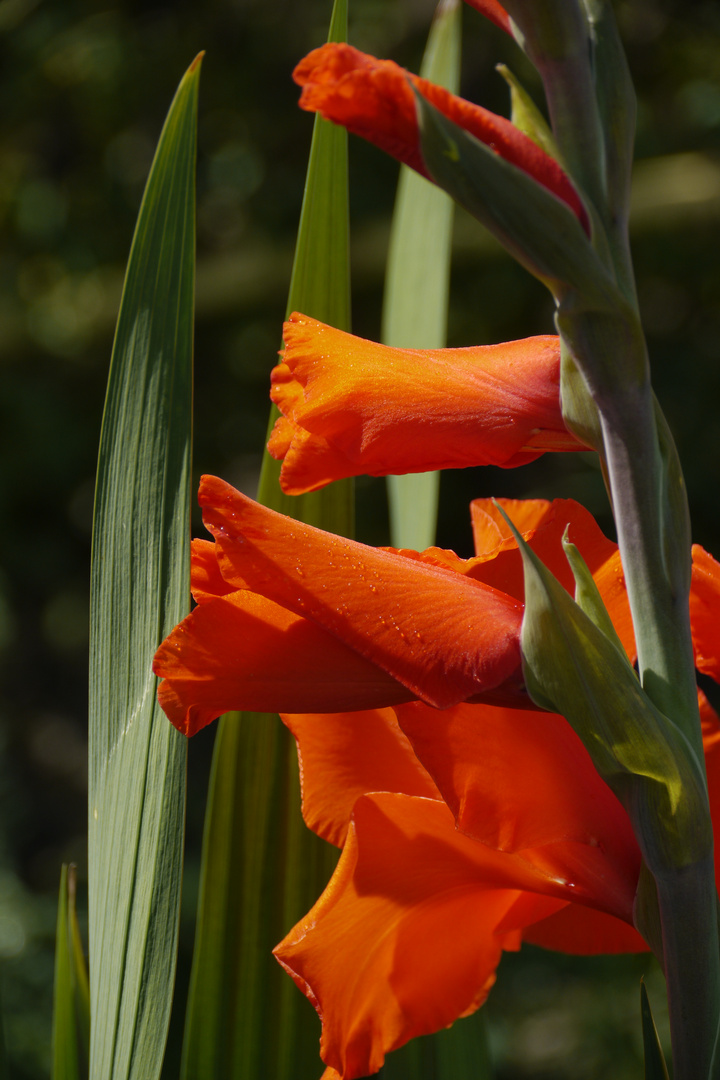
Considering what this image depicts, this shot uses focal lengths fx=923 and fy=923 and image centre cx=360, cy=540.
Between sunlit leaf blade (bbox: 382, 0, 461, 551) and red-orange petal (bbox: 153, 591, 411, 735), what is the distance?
216 mm

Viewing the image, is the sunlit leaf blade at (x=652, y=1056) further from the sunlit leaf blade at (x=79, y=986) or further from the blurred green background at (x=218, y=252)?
the blurred green background at (x=218, y=252)

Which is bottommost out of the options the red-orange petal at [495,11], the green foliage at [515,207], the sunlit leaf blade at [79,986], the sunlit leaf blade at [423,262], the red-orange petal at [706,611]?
the sunlit leaf blade at [79,986]

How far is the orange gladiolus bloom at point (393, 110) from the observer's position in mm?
165

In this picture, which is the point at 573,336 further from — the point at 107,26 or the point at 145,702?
the point at 107,26

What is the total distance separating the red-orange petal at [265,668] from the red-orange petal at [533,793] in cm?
2

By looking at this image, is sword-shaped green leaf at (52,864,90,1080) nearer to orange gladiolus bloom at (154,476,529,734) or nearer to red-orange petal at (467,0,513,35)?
orange gladiolus bloom at (154,476,529,734)

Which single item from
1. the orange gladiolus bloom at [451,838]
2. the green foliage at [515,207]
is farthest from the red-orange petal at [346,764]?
the green foliage at [515,207]

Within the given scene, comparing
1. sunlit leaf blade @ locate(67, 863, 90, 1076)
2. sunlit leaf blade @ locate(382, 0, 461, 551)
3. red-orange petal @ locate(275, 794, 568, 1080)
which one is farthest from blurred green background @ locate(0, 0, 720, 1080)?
red-orange petal @ locate(275, 794, 568, 1080)

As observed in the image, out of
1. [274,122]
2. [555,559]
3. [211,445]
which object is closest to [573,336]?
[555,559]

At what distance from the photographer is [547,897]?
241 millimetres

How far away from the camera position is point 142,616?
0.28 meters

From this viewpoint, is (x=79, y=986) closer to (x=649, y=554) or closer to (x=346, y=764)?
(x=346, y=764)

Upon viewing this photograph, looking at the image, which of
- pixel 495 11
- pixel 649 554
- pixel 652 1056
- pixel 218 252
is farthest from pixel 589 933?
pixel 218 252

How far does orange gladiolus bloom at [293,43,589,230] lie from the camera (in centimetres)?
16
